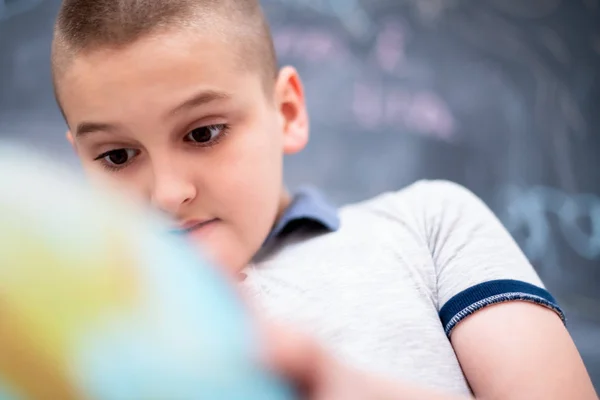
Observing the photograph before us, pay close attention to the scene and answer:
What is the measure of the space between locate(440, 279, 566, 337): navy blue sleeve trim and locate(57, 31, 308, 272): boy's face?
20 centimetres

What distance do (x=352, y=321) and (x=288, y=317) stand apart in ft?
0.19

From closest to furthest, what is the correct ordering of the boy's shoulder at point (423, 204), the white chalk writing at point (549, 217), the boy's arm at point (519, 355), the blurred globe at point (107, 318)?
the blurred globe at point (107, 318) → the boy's arm at point (519, 355) → the boy's shoulder at point (423, 204) → the white chalk writing at point (549, 217)

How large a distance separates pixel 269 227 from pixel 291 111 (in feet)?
0.55

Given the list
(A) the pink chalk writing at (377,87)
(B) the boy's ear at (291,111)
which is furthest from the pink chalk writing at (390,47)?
(B) the boy's ear at (291,111)

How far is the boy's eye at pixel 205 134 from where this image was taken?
0.58 metres

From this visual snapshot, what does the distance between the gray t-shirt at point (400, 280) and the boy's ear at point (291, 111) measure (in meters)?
0.11

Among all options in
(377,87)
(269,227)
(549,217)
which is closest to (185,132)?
(269,227)

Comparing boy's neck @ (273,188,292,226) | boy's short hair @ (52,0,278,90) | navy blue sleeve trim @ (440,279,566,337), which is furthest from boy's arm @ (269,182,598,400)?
boy's short hair @ (52,0,278,90)

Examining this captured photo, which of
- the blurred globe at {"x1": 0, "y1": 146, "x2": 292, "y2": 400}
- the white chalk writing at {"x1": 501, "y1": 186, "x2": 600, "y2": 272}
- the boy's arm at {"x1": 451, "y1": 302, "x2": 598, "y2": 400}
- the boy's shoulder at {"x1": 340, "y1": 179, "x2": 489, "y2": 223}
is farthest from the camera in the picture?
the white chalk writing at {"x1": 501, "y1": 186, "x2": 600, "y2": 272}

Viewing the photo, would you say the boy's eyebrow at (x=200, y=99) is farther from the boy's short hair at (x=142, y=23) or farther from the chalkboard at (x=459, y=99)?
the chalkboard at (x=459, y=99)

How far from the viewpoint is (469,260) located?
61cm

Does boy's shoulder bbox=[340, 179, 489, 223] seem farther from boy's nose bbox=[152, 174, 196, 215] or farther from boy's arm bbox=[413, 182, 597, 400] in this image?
boy's nose bbox=[152, 174, 196, 215]

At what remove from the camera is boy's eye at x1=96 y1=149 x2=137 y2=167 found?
59cm

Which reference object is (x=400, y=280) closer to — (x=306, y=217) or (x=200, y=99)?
(x=306, y=217)
